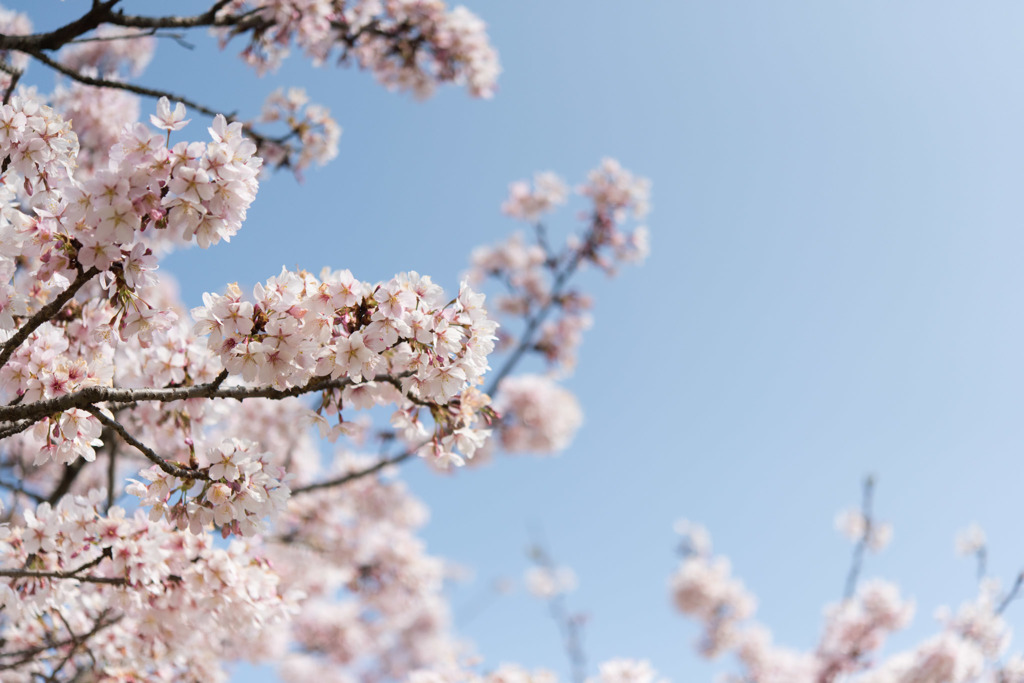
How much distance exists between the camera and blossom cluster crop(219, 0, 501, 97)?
4281 mm

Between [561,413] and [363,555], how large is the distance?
325 centimetres

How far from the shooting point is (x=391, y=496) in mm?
8789

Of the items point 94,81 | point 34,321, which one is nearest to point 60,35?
point 94,81

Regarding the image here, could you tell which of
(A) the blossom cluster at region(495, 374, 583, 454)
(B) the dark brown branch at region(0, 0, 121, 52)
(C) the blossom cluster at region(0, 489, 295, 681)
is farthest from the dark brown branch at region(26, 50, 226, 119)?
(A) the blossom cluster at region(495, 374, 583, 454)

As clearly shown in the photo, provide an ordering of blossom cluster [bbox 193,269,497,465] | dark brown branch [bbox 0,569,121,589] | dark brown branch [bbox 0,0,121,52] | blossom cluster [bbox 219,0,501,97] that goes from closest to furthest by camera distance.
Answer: blossom cluster [bbox 193,269,497,465] → dark brown branch [bbox 0,569,121,589] → dark brown branch [bbox 0,0,121,52] → blossom cluster [bbox 219,0,501,97]

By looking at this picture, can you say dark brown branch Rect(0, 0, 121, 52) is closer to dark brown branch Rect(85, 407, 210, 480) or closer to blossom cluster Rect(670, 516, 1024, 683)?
dark brown branch Rect(85, 407, 210, 480)

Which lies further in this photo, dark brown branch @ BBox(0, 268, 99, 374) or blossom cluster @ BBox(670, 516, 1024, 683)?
blossom cluster @ BBox(670, 516, 1024, 683)

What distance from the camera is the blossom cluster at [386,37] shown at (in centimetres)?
428

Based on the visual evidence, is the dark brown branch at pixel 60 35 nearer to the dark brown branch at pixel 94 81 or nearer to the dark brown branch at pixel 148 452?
the dark brown branch at pixel 94 81

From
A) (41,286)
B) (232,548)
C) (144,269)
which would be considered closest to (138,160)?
(144,269)

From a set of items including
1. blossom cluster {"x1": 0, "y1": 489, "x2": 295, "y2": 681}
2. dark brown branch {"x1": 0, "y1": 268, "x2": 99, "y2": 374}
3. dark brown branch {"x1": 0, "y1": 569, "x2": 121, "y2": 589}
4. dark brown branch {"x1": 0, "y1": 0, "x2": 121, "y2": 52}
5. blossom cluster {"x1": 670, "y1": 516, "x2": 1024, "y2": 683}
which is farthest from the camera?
blossom cluster {"x1": 670, "y1": 516, "x2": 1024, "y2": 683}

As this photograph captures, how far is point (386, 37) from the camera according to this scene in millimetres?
5188

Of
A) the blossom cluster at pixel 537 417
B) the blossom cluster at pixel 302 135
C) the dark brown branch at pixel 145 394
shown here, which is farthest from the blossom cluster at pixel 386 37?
the blossom cluster at pixel 537 417

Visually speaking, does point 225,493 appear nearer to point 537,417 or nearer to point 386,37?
point 386,37
